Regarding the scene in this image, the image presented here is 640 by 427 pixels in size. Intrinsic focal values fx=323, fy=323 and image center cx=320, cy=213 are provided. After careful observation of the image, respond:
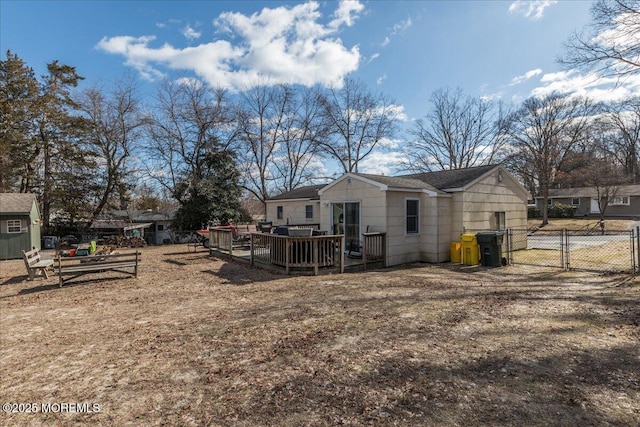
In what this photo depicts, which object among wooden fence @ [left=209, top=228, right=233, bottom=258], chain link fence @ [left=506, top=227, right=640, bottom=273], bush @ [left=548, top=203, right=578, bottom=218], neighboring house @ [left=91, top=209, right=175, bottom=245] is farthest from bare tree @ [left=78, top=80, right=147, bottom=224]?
bush @ [left=548, top=203, right=578, bottom=218]

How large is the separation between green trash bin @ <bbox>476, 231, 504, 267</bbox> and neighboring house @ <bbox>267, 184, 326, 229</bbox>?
1022 centimetres

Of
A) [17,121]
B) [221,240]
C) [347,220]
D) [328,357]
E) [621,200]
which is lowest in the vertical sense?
[328,357]

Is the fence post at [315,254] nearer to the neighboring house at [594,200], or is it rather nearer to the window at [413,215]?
the window at [413,215]

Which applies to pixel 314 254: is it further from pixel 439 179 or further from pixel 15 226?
pixel 15 226

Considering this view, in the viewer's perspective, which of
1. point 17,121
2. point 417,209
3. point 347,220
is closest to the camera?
point 417,209

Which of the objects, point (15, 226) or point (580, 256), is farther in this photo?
point (15, 226)

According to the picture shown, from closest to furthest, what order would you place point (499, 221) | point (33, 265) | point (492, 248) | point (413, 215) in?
point (33, 265) → point (492, 248) → point (413, 215) → point (499, 221)

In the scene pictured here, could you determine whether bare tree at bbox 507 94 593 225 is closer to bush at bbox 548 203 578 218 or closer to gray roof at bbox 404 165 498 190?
bush at bbox 548 203 578 218

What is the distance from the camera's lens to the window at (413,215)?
37.9 ft

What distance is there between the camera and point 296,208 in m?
21.5

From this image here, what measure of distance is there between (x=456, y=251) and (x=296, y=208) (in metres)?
12.0

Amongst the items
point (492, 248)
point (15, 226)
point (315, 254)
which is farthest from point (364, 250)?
point (15, 226)

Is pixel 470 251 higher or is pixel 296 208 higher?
pixel 296 208

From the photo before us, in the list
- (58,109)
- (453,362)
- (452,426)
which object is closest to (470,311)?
(453,362)
